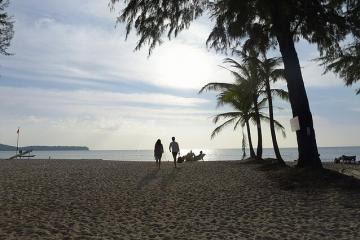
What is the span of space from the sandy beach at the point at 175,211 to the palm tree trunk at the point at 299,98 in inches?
90.6

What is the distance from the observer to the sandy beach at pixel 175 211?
873cm

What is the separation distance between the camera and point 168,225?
9539mm

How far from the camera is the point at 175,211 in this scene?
11195 millimetres

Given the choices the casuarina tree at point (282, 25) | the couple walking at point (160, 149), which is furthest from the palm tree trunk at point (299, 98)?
the couple walking at point (160, 149)

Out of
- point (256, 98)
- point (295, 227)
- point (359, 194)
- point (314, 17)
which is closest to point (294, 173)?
point (359, 194)

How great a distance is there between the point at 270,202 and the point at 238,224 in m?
2.97

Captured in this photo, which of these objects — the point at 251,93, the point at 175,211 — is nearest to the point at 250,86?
the point at 251,93

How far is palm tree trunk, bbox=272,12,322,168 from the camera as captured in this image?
58.4 feet

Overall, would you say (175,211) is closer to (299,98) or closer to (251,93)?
(299,98)

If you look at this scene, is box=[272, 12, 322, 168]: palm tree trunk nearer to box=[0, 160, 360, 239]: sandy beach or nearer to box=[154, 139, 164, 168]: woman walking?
box=[0, 160, 360, 239]: sandy beach

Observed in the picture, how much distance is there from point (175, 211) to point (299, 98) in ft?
29.2

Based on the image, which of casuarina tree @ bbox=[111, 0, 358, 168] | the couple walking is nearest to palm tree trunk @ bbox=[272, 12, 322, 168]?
casuarina tree @ bbox=[111, 0, 358, 168]

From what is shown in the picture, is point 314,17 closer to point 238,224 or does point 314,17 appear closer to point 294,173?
point 294,173

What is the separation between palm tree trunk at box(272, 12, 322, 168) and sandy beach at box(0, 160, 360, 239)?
2301 millimetres
